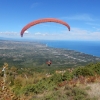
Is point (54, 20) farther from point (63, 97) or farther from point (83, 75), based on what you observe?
point (83, 75)

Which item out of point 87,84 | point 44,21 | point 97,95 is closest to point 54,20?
point 44,21

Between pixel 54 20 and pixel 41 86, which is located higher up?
pixel 54 20

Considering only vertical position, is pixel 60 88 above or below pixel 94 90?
below

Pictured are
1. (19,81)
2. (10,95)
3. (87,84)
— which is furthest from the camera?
(19,81)

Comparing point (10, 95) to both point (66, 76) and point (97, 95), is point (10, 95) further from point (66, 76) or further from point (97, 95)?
point (66, 76)

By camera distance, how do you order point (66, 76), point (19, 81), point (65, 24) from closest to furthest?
1. point (65, 24)
2. point (66, 76)
3. point (19, 81)

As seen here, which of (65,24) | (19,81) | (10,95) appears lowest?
(19,81)

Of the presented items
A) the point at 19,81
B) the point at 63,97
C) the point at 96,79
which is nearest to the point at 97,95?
the point at 63,97

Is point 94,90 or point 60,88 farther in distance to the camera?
point 60,88

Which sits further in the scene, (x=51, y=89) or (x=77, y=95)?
(x=51, y=89)
